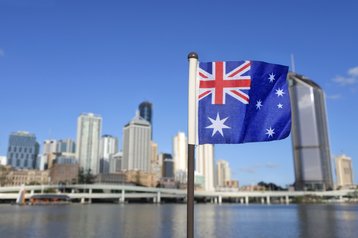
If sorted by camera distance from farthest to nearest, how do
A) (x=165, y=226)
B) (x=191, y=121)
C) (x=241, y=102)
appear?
(x=165, y=226), (x=241, y=102), (x=191, y=121)

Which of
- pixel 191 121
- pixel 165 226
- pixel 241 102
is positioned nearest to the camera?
pixel 191 121

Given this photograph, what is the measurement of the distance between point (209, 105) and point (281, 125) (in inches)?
69.8

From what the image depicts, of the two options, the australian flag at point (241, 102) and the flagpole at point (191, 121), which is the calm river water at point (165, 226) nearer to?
the australian flag at point (241, 102)

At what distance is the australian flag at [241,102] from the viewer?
30.1 ft

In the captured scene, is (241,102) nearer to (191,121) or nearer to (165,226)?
(191,121)

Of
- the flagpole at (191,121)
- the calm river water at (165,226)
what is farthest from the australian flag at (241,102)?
the calm river water at (165,226)

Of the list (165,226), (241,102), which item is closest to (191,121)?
(241,102)

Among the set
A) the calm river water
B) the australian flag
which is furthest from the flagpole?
the calm river water

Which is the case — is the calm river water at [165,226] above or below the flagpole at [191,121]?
below

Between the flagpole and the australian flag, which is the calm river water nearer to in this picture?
the australian flag

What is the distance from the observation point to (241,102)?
935cm

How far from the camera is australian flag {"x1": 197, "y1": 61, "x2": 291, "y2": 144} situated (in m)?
9.19

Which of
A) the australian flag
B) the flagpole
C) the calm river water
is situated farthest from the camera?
the calm river water

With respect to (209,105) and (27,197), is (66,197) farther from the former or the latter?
(209,105)
